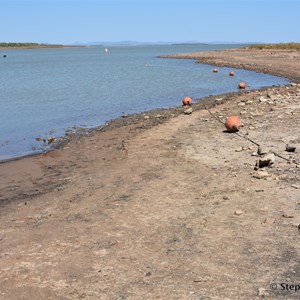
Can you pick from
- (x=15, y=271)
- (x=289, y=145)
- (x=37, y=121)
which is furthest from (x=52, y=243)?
(x=37, y=121)

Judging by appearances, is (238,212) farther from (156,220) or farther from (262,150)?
(262,150)

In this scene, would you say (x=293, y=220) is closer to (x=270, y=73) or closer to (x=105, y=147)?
(x=105, y=147)

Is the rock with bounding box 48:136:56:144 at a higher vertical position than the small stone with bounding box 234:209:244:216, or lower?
lower

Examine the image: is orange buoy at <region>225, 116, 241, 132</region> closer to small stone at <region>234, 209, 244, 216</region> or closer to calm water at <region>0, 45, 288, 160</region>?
calm water at <region>0, 45, 288, 160</region>

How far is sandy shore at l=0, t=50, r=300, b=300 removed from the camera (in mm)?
5789

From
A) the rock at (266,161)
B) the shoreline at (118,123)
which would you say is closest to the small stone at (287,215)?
the rock at (266,161)

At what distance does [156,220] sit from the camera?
775 cm

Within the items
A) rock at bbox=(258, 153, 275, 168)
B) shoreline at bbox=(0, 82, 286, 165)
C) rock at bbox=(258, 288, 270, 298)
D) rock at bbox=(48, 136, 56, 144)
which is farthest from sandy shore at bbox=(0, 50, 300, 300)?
rock at bbox=(48, 136, 56, 144)

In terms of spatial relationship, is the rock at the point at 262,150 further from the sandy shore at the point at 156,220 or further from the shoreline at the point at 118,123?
the shoreline at the point at 118,123

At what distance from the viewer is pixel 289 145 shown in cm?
1153

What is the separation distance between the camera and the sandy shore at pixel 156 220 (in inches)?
228

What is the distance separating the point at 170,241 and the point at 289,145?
5.83 meters

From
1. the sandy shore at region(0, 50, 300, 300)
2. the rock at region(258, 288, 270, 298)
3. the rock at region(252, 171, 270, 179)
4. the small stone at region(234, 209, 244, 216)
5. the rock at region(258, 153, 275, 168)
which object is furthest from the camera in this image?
the rock at region(258, 153, 275, 168)

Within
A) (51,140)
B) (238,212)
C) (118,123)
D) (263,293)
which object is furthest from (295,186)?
(118,123)
